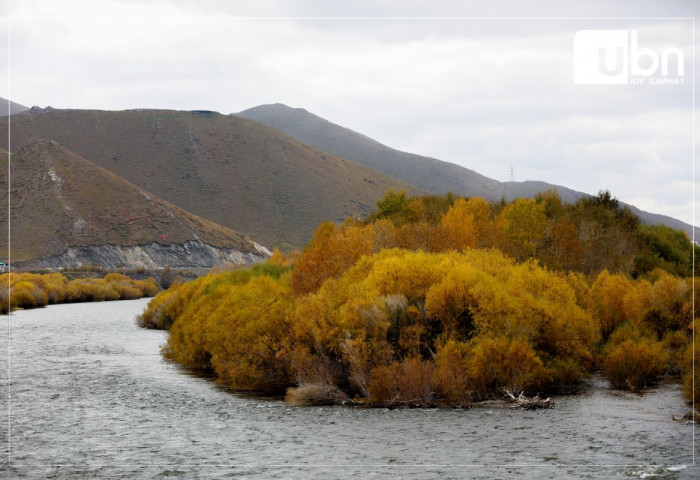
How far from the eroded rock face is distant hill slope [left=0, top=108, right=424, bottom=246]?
51.0ft

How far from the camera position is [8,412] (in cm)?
2214

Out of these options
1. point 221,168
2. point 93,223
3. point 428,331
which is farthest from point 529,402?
point 221,168

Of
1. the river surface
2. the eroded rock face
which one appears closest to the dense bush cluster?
the eroded rock face

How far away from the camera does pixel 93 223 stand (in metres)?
127

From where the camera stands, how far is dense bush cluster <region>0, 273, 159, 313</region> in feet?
232

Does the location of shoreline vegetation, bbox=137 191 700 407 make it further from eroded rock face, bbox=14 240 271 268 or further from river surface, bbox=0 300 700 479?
eroded rock face, bbox=14 240 271 268

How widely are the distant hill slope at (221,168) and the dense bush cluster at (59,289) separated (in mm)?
54008

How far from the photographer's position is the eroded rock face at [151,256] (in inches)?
4596

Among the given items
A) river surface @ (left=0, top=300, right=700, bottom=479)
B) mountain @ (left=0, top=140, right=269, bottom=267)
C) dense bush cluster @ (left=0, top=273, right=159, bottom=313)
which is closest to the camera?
river surface @ (left=0, top=300, right=700, bottom=479)

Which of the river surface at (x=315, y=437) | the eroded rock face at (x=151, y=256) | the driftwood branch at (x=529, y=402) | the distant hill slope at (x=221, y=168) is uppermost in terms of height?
the distant hill slope at (x=221, y=168)

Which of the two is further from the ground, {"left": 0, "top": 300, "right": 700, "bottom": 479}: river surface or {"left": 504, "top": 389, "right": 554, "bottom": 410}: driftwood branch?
{"left": 504, "top": 389, "right": 554, "bottom": 410}: driftwood branch

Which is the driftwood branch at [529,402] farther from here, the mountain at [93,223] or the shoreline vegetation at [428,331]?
the mountain at [93,223]

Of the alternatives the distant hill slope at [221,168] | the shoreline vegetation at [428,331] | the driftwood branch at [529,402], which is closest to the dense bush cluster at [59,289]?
the shoreline vegetation at [428,331]

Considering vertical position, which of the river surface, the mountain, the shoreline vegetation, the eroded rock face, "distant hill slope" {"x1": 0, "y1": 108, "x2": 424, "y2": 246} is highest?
"distant hill slope" {"x1": 0, "y1": 108, "x2": 424, "y2": 246}
